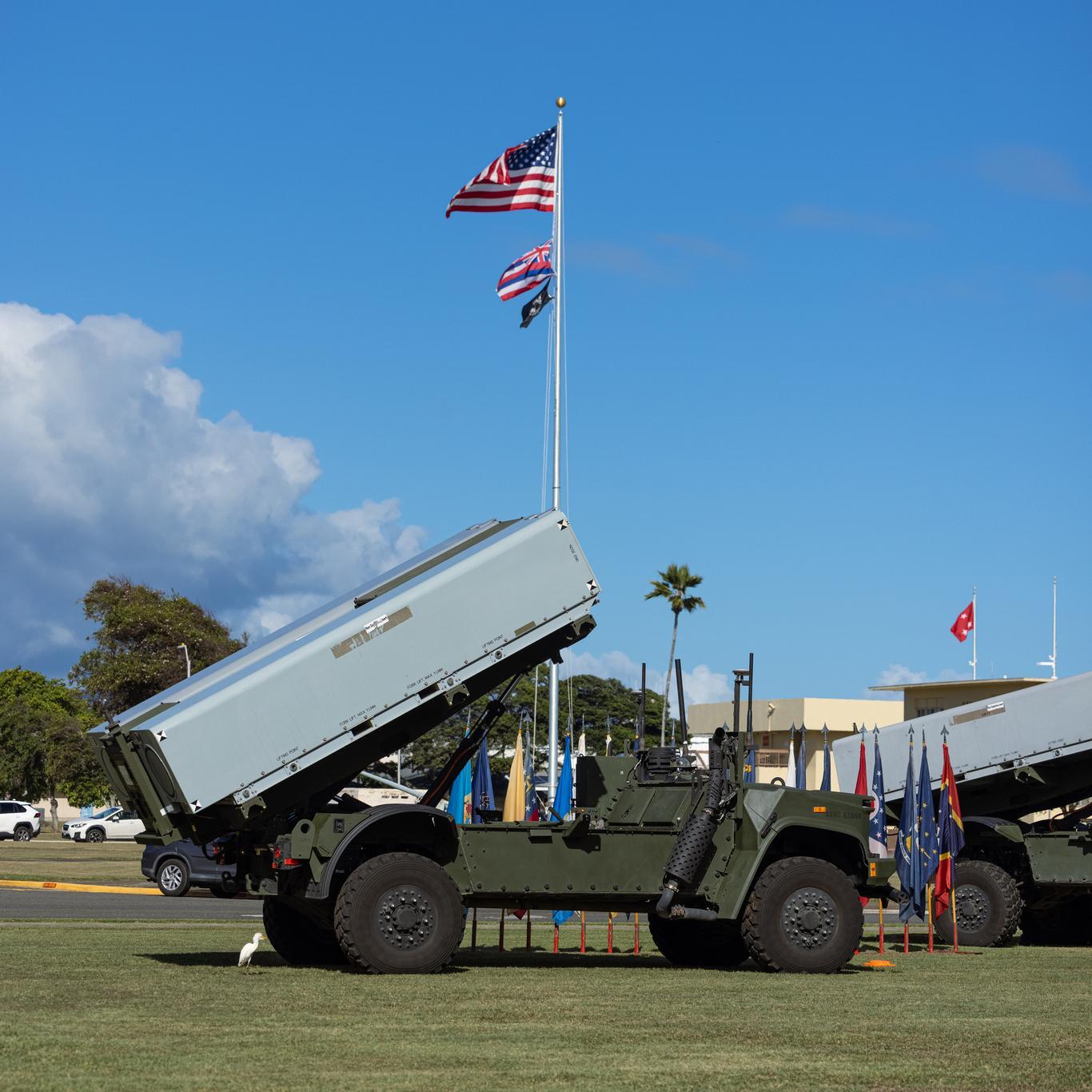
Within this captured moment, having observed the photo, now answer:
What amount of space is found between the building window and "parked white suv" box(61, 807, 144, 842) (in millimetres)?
23540

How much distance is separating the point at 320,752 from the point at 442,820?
3.86 feet

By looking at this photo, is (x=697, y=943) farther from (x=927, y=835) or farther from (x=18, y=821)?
(x=18, y=821)

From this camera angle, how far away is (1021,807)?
851 inches

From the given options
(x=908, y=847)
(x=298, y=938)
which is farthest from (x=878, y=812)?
(x=298, y=938)

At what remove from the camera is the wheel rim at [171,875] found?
96.7 ft

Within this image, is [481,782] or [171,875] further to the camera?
[171,875]

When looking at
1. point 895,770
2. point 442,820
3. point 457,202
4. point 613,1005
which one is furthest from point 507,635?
point 457,202

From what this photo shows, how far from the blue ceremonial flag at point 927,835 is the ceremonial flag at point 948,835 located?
9 centimetres

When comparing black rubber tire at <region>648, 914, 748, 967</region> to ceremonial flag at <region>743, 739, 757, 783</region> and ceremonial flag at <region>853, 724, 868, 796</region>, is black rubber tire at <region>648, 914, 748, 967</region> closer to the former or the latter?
ceremonial flag at <region>743, 739, 757, 783</region>

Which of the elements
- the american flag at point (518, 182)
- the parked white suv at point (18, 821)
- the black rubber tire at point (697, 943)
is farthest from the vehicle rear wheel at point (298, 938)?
the parked white suv at point (18, 821)

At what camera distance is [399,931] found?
14336 millimetres

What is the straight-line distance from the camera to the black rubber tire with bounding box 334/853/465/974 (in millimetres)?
14180

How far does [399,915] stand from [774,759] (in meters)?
59.3

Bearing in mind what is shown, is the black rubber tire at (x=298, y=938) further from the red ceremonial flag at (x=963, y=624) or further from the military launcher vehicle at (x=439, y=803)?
the red ceremonial flag at (x=963, y=624)
